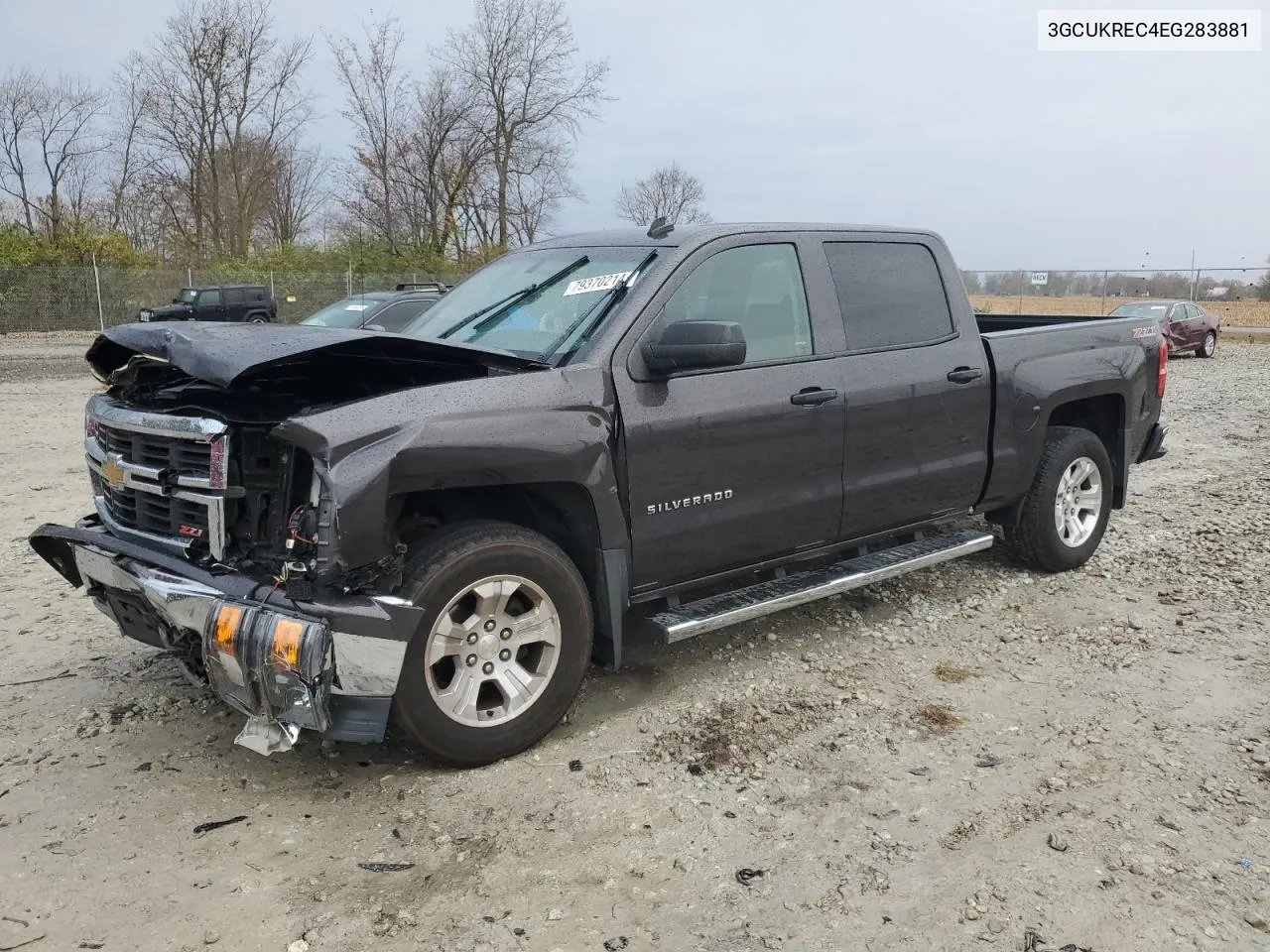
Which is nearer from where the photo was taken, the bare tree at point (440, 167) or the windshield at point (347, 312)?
the windshield at point (347, 312)

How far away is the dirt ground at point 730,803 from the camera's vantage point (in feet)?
8.93

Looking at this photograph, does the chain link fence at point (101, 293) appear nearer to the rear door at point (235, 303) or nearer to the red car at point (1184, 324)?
the rear door at point (235, 303)

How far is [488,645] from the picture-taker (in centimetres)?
350

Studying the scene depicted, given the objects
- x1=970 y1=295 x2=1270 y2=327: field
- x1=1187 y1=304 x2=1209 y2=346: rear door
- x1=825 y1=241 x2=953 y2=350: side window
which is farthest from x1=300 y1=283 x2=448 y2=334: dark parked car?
x1=970 y1=295 x2=1270 y2=327: field

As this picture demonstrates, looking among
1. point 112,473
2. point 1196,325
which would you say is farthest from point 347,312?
point 1196,325

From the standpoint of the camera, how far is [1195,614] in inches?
202

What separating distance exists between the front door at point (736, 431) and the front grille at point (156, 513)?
155cm

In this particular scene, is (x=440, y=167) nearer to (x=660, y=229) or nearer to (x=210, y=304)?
(x=210, y=304)

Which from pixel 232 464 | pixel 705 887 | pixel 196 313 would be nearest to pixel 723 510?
pixel 705 887

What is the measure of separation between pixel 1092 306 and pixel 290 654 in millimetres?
39267

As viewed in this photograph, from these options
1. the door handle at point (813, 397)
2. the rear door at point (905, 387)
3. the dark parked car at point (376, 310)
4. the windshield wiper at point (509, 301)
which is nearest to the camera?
the door handle at point (813, 397)

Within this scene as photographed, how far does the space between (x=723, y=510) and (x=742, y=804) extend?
1208mm

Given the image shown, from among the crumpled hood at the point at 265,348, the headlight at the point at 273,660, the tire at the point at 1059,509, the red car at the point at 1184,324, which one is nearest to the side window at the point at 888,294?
the tire at the point at 1059,509

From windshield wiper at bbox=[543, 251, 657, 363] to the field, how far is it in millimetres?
30928
